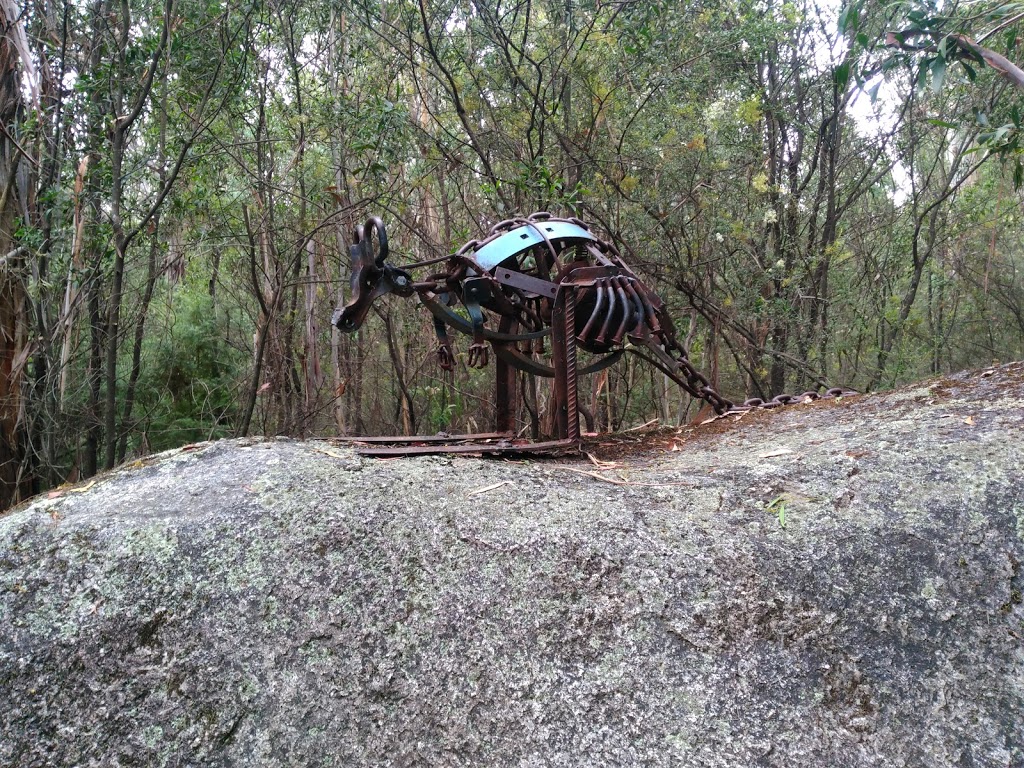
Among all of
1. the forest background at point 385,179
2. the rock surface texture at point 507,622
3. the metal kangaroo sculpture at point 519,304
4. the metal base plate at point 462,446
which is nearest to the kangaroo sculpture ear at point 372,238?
the metal kangaroo sculpture at point 519,304

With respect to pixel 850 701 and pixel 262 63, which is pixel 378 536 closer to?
pixel 850 701

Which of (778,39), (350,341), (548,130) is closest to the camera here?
(548,130)

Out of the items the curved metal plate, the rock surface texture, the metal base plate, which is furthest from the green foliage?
the rock surface texture

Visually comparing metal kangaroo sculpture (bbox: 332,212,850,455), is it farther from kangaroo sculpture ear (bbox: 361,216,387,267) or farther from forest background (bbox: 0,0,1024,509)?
forest background (bbox: 0,0,1024,509)

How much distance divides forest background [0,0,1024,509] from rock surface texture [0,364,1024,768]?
202cm

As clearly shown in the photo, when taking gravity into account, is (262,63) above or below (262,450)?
above

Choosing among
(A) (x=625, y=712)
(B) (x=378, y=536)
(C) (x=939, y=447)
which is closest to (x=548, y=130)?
(C) (x=939, y=447)

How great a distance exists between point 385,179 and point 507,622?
4.92 meters

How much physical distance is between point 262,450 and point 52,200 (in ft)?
11.5

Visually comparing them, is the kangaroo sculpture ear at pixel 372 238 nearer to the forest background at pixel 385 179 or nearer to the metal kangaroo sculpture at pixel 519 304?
the metal kangaroo sculpture at pixel 519 304

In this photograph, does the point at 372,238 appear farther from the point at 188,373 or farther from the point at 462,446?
the point at 188,373

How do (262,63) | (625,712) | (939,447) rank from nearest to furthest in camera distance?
(625,712) → (939,447) → (262,63)

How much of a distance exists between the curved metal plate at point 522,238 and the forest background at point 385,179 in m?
1.34

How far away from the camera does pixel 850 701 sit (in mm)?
1681
